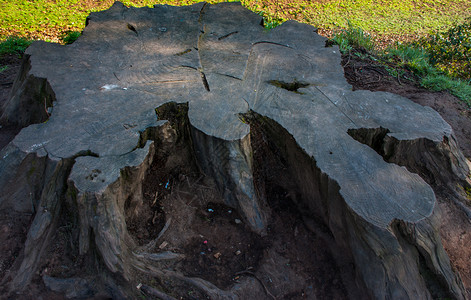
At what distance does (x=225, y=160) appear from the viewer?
8.60ft

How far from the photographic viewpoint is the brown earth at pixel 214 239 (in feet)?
8.02

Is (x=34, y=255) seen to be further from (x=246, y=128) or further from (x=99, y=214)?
(x=246, y=128)

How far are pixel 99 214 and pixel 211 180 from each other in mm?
969

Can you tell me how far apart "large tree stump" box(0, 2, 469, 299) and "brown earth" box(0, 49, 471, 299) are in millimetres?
28

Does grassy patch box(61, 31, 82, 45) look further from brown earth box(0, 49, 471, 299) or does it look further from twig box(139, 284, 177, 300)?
twig box(139, 284, 177, 300)

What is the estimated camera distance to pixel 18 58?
4906mm

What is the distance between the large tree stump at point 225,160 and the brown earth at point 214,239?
3 centimetres

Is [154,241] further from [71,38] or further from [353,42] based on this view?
[353,42]

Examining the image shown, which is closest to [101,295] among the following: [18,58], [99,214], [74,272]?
[74,272]

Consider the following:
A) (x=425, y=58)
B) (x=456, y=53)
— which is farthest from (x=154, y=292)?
(x=456, y=53)

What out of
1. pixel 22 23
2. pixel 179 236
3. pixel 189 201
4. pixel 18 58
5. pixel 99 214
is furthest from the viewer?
pixel 22 23

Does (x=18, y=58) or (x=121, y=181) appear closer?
(x=121, y=181)

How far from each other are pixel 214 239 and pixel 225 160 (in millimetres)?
643

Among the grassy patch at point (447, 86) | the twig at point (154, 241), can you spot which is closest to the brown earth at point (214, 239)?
the twig at point (154, 241)
